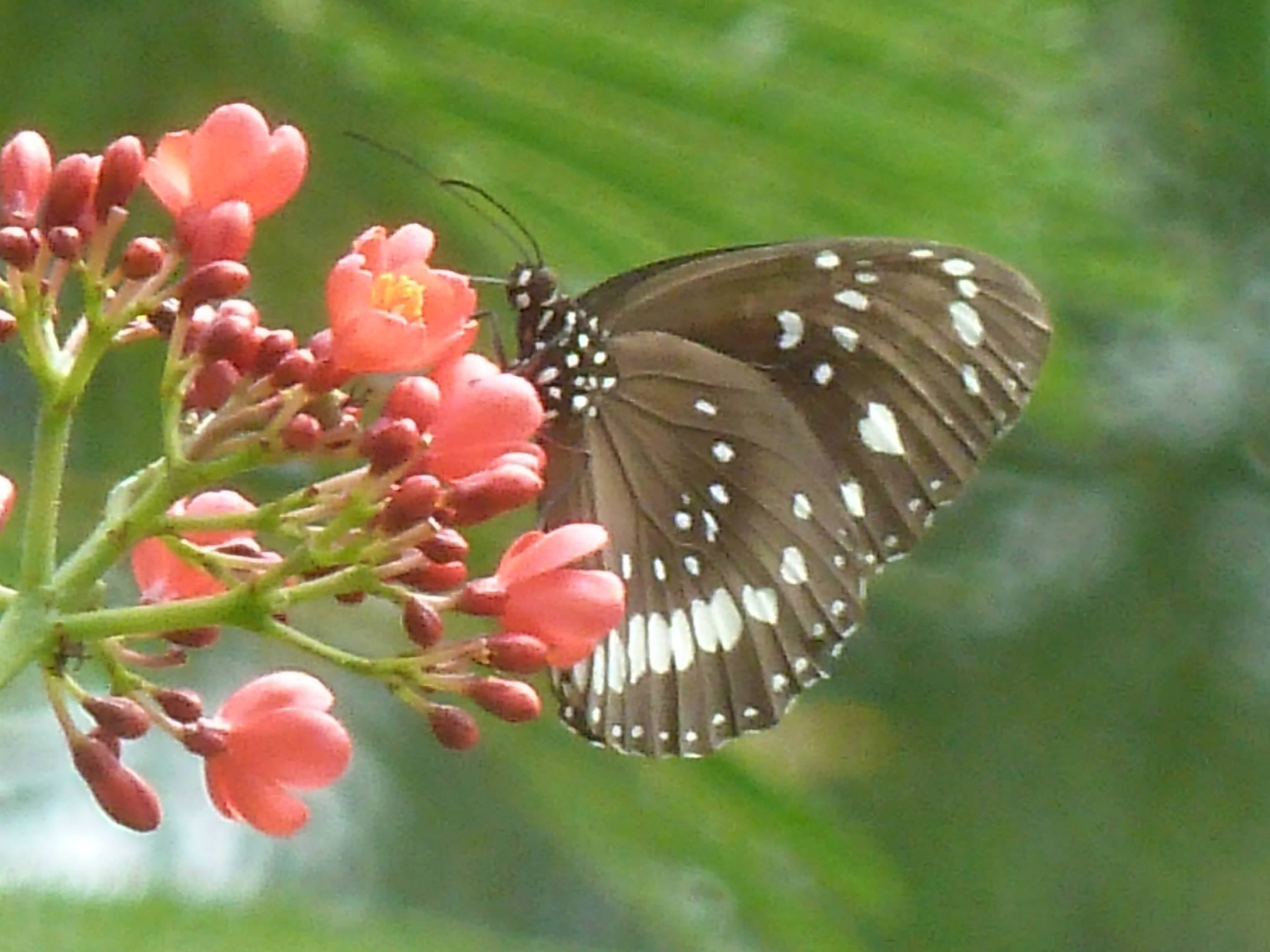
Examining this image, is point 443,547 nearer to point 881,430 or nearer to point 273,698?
point 273,698

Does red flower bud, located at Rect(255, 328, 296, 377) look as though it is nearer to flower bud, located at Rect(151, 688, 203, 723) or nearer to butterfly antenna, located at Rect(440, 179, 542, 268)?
flower bud, located at Rect(151, 688, 203, 723)

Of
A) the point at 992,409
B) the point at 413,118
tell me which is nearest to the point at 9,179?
the point at 413,118

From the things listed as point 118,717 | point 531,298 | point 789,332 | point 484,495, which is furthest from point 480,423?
point 789,332

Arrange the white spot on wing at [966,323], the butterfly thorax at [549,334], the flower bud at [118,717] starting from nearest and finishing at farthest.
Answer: the flower bud at [118,717], the butterfly thorax at [549,334], the white spot on wing at [966,323]

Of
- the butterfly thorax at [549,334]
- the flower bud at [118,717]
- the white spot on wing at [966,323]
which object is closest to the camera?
the flower bud at [118,717]

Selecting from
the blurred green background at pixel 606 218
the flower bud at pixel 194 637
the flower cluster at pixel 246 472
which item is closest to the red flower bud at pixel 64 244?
the flower cluster at pixel 246 472

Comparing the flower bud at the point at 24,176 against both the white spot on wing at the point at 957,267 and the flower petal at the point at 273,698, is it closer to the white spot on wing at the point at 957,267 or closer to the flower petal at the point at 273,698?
the flower petal at the point at 273,698

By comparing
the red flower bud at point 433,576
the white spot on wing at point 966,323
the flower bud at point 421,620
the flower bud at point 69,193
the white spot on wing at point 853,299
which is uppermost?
the white spot on wing at point 966,323

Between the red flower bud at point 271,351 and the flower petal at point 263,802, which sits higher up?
the red flower bud at point 271,351
